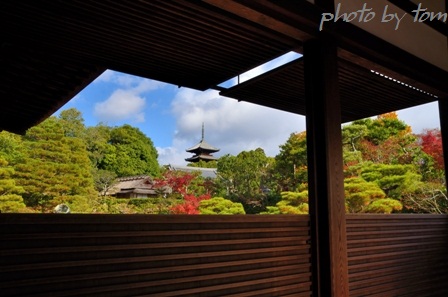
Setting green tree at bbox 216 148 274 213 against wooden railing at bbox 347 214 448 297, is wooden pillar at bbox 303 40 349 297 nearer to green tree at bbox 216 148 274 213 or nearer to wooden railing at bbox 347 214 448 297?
wooden railing at bbox 347 214 448 297

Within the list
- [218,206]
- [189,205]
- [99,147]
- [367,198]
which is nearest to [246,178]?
[218,206]

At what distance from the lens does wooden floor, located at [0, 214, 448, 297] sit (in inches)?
46.6

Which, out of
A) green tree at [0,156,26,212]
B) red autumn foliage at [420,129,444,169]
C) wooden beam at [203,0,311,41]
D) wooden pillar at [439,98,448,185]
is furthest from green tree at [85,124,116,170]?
wooden beam at [203,0,311,41]

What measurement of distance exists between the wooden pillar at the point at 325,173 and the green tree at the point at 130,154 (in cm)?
A: 1113

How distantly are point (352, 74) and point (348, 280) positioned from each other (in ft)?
5.91

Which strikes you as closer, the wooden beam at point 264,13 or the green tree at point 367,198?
the wooden beam at point 264,13

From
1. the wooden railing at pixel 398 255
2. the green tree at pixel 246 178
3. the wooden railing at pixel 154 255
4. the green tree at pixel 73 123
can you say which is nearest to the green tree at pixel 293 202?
the green tree at pixel 246 178

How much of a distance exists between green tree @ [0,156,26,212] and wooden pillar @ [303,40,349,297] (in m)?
7.87

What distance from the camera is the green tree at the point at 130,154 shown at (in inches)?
490

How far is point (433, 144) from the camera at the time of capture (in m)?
7.73

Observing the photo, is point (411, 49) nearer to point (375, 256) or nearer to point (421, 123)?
point (375, 256)

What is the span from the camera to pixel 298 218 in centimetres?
196

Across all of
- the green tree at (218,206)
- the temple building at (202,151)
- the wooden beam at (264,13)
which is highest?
the temple building at (202,151)

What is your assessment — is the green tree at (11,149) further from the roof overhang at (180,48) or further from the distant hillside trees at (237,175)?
the roof overhang at (180,48)
